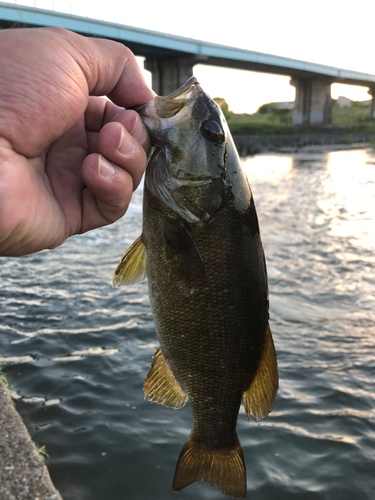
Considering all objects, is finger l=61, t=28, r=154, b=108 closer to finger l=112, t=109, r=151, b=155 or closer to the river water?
finger l=112, t=109, r=151, b=155

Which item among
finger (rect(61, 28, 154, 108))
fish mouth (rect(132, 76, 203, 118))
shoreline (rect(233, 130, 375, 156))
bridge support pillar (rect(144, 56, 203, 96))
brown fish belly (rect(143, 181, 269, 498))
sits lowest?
brown fish belly (rect(143, 181, 269, 498))

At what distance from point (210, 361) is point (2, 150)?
4.80 ft

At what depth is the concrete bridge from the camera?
26.3m

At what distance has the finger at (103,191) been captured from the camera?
2.31 meters

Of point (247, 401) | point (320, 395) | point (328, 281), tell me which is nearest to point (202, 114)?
point (247, 401)

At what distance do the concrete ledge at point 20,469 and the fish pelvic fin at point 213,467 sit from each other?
1203 mm

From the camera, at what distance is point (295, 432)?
5184mm

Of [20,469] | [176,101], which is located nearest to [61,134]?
[176,101]

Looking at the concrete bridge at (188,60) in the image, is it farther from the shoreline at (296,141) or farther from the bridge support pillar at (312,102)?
the shoreline at (296,141)

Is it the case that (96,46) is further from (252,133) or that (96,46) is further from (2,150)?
(252,133)

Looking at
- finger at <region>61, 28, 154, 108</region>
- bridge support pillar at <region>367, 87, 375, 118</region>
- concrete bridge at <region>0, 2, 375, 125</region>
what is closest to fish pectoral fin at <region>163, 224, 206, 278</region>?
finger at <region>61, 28, 154, 108</region>

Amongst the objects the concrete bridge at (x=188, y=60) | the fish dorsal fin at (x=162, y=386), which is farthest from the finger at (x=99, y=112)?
the concrete bridge at (x=188, y=60)

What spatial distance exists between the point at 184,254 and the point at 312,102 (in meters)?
71.7

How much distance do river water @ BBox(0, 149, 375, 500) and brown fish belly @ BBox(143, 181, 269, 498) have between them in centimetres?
241
